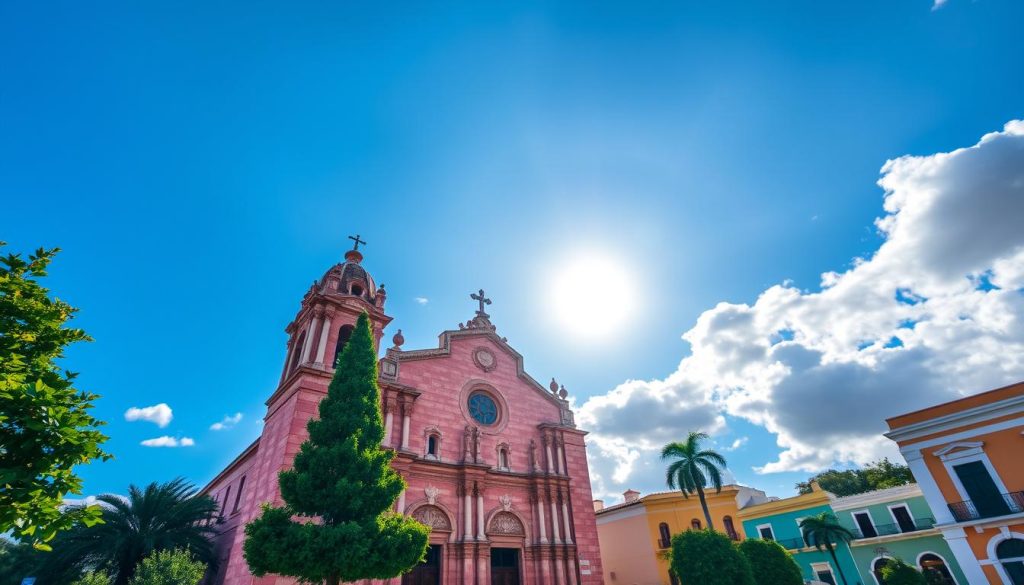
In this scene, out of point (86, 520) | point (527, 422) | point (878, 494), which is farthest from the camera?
point (878, 494)

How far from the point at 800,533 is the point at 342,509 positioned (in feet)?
104

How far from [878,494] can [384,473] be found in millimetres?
31730

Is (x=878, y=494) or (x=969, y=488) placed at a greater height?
(x=878, y=494)

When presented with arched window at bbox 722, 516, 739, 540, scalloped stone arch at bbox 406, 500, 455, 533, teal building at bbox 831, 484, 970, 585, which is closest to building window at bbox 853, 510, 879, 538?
teal building at bbox 831, 484, 970, 585

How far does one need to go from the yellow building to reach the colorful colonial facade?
1209 centimetres

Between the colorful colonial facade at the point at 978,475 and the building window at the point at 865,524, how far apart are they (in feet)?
41.0

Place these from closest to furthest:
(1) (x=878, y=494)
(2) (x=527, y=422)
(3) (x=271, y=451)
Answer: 1. (3) (x=271, y=451)
2. (2) (x=527, y=422)
3. (1) (x=878, y=494)

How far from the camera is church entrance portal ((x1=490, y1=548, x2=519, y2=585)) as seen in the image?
65.6ft

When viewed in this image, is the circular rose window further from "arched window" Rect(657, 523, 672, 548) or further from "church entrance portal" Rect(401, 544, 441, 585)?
"arched window" Rect(657, 523, 672, 548)

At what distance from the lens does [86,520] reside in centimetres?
695

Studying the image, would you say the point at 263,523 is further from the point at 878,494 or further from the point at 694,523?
the point at 878,494

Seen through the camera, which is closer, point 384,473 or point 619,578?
point 384,473

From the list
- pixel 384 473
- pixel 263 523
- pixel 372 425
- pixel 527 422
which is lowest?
pixel 263 523

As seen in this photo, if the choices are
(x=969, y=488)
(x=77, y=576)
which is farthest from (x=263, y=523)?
(x=969, y=488)
